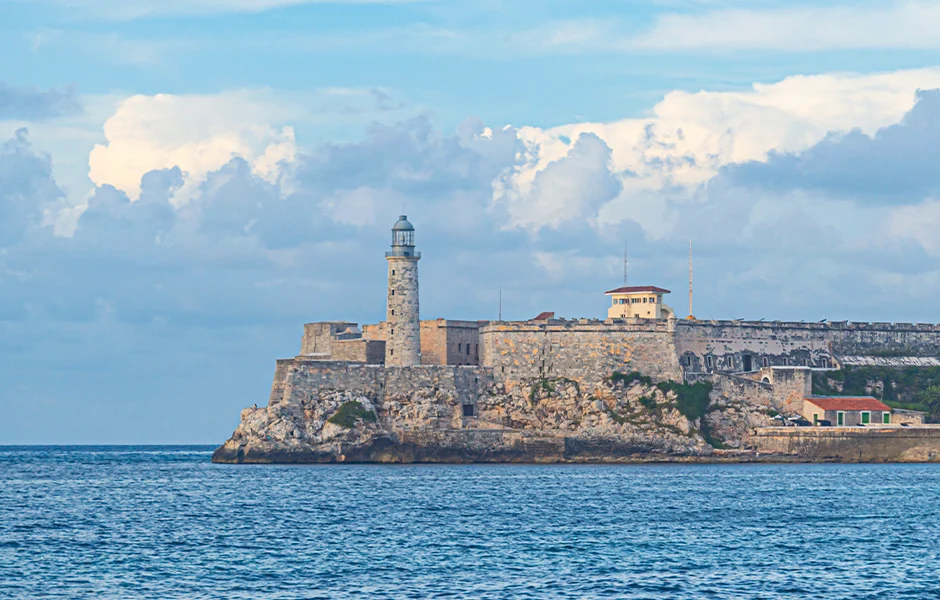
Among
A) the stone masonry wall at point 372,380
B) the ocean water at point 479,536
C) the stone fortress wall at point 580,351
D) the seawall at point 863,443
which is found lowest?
the ocean water at point 479,536

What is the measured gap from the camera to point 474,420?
65.5m

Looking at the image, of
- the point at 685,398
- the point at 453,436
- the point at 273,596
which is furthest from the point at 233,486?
the point at 273,596

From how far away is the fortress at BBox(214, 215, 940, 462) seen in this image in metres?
64.1

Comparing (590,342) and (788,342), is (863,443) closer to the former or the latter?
(788,342)

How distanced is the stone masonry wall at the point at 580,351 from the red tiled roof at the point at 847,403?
646 cm

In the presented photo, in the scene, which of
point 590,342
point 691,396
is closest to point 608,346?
point 590,342

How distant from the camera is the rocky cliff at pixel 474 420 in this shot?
6388 cm

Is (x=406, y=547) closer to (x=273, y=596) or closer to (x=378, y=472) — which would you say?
(x=273, y=596)

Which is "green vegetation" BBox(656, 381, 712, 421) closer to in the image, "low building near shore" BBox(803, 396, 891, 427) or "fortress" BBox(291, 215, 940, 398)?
"fortress" BBox(291, 215, 940, 398)

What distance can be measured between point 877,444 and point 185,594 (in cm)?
4428

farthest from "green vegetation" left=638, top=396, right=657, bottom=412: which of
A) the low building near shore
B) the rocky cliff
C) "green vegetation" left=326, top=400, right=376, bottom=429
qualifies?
"green vegetation" left=326, top=400, right=376, bottom=429

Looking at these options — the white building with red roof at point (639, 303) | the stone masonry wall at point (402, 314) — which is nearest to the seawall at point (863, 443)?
the white building with red roof at point (639, 303)

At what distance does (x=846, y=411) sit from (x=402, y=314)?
67.5ft

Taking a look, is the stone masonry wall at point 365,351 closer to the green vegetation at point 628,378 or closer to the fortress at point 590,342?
the fortress at point 590,342
